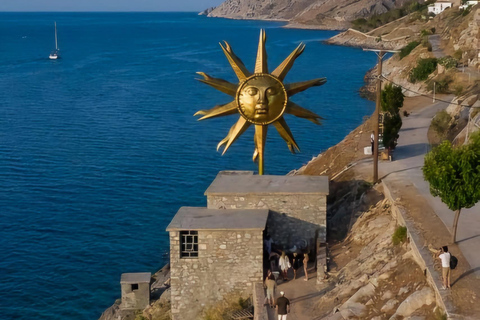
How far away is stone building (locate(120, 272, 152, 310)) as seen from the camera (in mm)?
27516

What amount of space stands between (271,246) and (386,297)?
6.19m

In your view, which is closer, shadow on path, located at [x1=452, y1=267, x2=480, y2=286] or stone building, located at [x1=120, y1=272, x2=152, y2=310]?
shadow on path, located at [x1=452, y1=267, x2=480, y2=286]

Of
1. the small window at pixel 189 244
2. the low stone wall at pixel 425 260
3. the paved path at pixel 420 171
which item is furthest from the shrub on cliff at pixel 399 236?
the small window at pixel 189 244

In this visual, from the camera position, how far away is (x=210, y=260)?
73.7 ft

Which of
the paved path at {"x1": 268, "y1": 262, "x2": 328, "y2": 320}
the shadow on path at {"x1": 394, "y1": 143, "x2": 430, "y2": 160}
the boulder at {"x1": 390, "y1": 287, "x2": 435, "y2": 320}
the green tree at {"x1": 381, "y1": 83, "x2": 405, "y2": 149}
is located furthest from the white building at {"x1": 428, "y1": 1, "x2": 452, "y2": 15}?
the boulder at {"x1": 390, "y1": 287, "x2": 435, "y2": 320}

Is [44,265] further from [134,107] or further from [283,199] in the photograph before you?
[134,107]

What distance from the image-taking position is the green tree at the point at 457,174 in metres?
19.4

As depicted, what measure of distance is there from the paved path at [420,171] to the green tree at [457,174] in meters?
1.56

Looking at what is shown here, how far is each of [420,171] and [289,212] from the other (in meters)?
8.54

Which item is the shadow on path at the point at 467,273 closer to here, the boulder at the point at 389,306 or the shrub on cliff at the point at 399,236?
the boulder at the point at 389,306

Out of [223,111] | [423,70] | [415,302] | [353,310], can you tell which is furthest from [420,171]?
[423,70]

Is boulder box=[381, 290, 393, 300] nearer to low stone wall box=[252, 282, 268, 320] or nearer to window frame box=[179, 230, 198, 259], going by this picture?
low stone wall box=[252, 282, 268, 320]

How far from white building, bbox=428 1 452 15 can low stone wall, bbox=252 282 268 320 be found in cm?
13271

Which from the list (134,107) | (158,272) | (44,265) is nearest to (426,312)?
(158,272)
